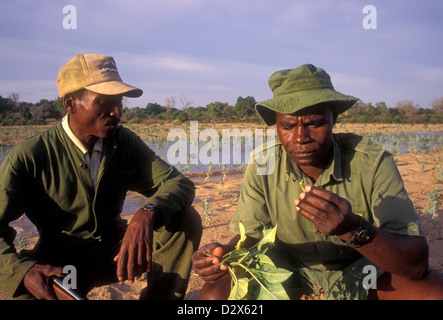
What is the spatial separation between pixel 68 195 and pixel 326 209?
65.2 inches

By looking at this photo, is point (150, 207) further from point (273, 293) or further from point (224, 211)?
point (224, 211)

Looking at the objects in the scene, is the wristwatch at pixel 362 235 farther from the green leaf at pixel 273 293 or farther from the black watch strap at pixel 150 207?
the black watch strap at pixel 150 207

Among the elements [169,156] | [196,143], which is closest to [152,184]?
[169,156]

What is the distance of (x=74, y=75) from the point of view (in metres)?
2.39

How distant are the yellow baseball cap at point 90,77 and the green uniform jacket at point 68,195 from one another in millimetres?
292

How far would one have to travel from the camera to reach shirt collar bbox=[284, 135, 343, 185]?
1.99 m

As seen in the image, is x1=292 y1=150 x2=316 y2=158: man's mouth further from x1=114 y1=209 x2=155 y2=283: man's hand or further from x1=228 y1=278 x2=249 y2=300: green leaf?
x1=114 y1=209 x2=155 y2=283: man's hand

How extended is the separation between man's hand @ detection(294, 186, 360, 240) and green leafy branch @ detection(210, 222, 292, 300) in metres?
0.28

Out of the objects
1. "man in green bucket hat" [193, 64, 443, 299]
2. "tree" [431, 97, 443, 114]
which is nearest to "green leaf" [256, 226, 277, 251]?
"man in green bucket hat" [193, 64, 443, 299]

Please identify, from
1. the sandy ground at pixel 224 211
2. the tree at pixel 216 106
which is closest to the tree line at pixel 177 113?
the tree at pixel 216 106

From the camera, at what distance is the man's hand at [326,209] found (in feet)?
4.87
